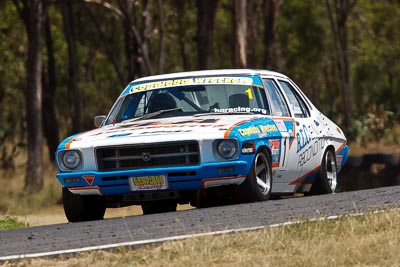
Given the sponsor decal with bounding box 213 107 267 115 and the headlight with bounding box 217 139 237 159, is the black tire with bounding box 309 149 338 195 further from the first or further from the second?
the headlight with bounding box 217 139 237 159

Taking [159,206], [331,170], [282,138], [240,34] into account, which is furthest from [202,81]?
[240,34]

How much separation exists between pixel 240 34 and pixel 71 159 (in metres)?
21.2

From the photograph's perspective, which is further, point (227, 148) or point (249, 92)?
point (249, 92)

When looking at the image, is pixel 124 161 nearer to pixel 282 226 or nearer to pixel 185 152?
pixel 185 152

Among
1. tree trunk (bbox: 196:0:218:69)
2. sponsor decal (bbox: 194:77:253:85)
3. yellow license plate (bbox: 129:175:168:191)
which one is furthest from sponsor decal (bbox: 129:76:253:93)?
tree trunk (bbox: 196:0:218:69)

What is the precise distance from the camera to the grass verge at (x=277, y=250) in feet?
24.0

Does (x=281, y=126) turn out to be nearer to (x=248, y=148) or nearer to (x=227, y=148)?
(x=248, y=148)

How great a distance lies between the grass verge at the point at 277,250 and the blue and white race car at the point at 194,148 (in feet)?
8.62

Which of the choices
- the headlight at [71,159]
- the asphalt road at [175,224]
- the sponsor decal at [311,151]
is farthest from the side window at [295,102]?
the headlight at [71,159]

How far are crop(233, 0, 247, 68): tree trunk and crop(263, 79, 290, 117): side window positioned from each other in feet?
60.4

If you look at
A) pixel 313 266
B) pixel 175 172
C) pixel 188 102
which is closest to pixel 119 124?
pixel 188 102

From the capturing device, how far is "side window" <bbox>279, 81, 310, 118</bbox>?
13.1m

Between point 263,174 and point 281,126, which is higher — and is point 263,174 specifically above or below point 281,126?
below

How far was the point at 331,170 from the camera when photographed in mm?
13562
